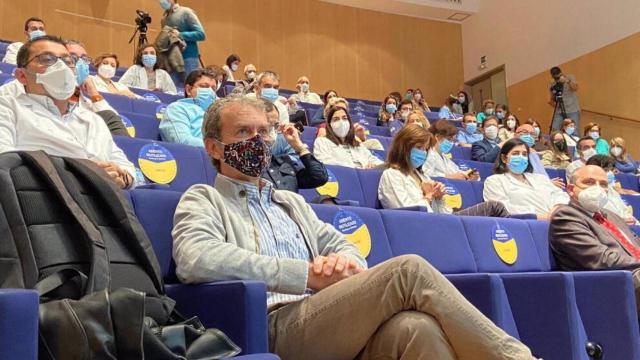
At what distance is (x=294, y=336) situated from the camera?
1.30 m

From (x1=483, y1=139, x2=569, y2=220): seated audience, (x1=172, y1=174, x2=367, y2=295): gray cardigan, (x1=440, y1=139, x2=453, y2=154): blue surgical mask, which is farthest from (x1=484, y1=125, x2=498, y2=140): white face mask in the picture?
(x1=172, y1=174, x2=367, y2=295): gray cardigan

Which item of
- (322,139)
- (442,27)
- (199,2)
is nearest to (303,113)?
(322,139)

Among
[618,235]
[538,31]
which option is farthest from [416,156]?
[538,31]

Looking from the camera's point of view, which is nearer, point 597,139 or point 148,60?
point 148,60

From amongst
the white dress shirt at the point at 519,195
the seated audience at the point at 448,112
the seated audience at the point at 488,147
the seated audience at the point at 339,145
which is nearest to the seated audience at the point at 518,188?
the white dress shirt at the point at 519,195

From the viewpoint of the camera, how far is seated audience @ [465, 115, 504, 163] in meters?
5.27

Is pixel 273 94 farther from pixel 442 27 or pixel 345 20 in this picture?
pixel 442 27

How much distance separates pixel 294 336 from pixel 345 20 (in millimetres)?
9589

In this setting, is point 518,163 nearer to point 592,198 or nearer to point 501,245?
point 592,198

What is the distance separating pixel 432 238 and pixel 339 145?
1.62 meters

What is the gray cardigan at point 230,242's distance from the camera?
131 centimetres

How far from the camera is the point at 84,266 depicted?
1202 millimetres

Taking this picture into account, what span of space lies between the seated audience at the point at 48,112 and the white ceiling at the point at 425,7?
8.71m

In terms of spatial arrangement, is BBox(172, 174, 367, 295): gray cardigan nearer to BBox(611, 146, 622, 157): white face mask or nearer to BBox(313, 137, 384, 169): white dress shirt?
BBox(313, 137, 384, 169): white dress shirt
